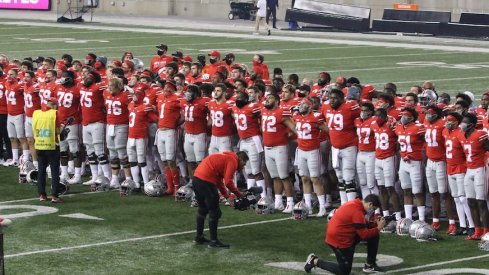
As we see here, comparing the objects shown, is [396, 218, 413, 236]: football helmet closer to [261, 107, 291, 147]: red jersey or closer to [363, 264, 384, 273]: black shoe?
[363, 264, 384, 273]: black shoe

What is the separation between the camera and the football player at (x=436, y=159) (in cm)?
1691

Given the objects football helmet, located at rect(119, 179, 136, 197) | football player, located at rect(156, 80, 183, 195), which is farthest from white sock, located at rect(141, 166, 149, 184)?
football player, located at rect(156, 80, 183, 195)

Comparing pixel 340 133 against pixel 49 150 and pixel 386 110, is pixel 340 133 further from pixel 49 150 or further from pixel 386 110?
pixel 49 150

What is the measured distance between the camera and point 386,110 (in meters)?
17.8

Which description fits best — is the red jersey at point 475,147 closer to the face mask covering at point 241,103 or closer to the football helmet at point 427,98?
the football helmet at point 427,98

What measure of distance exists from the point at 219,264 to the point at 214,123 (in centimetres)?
416

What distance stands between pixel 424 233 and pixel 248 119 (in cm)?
345

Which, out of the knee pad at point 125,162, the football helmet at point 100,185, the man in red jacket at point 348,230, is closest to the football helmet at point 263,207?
the knee pad at point 125,162

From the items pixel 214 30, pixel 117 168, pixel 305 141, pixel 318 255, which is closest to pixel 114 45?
pixel 214 30

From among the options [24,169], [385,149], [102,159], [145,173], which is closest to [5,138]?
[24,169]

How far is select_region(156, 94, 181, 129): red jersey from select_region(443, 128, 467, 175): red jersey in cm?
458

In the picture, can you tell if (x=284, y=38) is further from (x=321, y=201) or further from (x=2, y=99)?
(x=321, y=201)

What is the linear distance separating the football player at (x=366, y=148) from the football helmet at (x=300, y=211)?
2.76ft

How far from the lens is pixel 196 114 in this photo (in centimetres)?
1923
